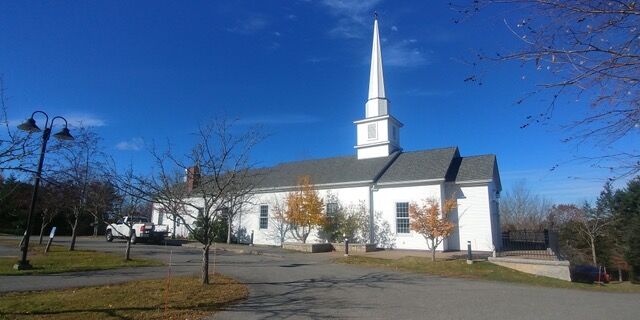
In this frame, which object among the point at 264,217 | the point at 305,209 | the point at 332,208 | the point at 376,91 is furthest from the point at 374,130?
the point at 264,217

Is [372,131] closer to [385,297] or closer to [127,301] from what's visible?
[385,297]

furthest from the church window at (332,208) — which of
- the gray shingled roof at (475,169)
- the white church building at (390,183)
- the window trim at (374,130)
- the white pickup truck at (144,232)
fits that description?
the white pickup truck at (144,232)

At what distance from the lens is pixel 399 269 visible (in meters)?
16.4

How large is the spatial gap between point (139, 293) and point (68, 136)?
584 centimetres

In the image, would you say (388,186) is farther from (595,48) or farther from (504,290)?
(595,48)

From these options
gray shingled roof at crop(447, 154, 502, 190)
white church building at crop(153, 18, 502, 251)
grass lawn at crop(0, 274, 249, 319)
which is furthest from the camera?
gray shingled roof at crop(447, 154, 502, 190)

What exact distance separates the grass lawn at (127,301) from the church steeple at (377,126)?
2162 centimetres

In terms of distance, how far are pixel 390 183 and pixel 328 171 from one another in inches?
270

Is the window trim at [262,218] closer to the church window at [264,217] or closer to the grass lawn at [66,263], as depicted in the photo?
the church window at [264,217]

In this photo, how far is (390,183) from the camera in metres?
26.0

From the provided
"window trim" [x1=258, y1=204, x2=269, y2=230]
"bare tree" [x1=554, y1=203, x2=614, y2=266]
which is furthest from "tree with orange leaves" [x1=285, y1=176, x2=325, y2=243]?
"bare tree" [x1=554, y1=203, x2=614, y2=266]

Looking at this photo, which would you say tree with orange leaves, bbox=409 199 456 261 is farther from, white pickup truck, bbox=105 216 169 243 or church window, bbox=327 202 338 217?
white pickup truck, bbox=105 216 169 243

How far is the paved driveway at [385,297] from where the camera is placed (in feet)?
27.2

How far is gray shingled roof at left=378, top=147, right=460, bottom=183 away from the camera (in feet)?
→ 82.0
